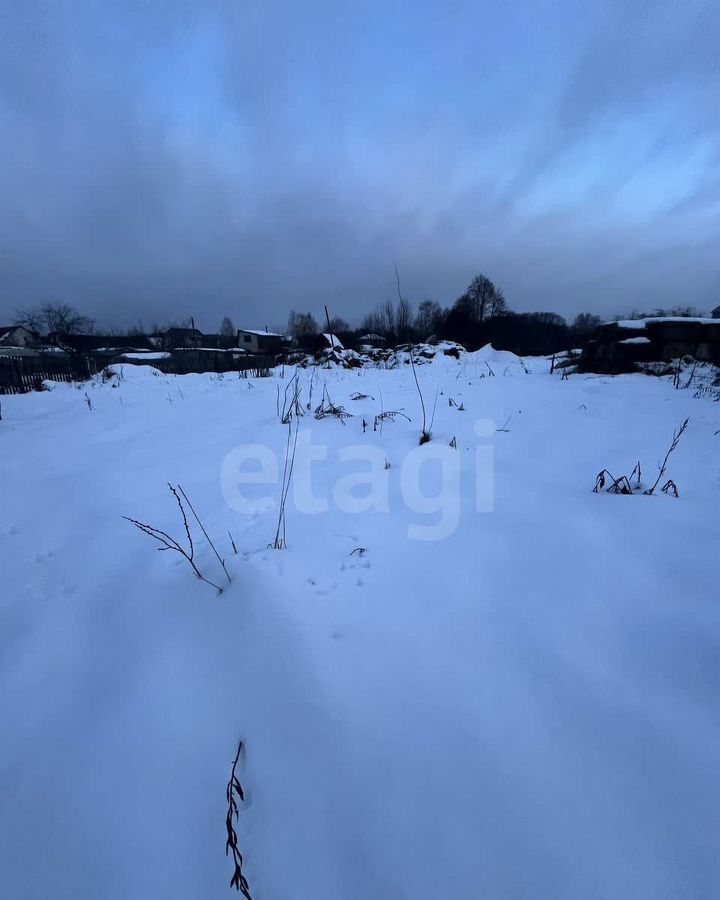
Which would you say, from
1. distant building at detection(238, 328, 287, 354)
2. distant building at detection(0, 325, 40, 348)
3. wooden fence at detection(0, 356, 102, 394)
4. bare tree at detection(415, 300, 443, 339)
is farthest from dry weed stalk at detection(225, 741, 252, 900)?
distant building at detection(0, 325, 40, 348)

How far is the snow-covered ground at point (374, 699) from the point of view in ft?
1.99

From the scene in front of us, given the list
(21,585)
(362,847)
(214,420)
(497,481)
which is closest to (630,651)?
(362,847)

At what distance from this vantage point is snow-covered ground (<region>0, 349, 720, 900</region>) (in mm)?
606

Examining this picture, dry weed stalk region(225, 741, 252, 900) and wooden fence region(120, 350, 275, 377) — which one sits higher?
wooden fence region(120, 350, 275, 377)

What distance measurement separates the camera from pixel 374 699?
825 millimetres

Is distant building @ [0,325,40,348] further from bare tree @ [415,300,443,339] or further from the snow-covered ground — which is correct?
the snow-covered ground

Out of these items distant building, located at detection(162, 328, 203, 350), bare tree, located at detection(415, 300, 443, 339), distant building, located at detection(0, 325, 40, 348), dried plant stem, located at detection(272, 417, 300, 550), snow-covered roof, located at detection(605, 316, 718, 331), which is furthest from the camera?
distant building, located at detection(162, 328, 203, 350)

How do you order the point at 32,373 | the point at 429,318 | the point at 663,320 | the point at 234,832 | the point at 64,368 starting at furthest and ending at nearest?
1. the point at 429,318
2. the point at 64,368
3. the point at 32,373
4. the point at 663,320
5. the point at 234,832

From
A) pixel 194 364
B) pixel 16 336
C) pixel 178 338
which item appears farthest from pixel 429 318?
pixel 16 336

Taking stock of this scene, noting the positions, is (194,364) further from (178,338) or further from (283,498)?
(178,338)

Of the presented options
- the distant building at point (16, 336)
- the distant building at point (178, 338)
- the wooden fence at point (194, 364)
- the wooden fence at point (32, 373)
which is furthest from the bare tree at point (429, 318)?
the distant building at point (16, 336)

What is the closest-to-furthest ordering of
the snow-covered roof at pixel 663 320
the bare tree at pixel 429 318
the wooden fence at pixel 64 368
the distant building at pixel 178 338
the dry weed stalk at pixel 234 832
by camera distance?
1. the dry weed stalk at pixel 234 832
2. the snow-covered roof at pixel 663 320
3. the wooden fence at pixel 64 368
4. the bare tree at pixel 429 318
5. the distant building at pixel 178 338

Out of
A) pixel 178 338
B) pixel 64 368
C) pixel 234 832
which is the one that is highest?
pixel 178 338

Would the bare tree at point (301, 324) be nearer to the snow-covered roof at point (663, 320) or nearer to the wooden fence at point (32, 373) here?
the wooden fence at point (32, 373)
